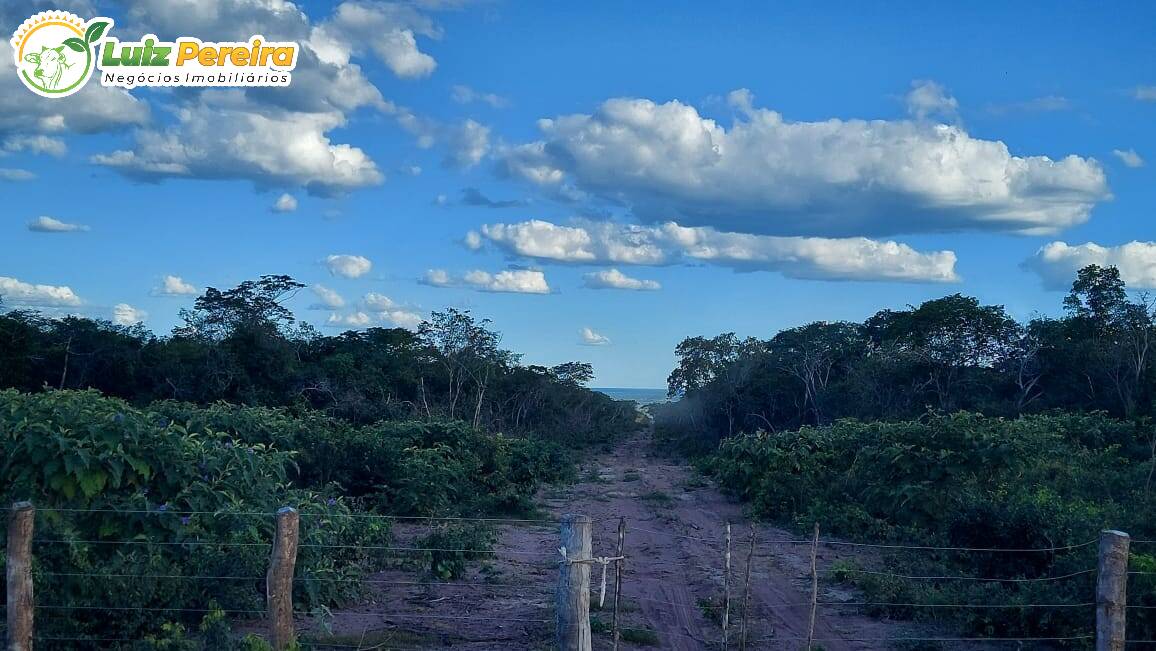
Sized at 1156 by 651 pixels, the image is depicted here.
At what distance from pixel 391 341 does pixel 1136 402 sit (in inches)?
1076

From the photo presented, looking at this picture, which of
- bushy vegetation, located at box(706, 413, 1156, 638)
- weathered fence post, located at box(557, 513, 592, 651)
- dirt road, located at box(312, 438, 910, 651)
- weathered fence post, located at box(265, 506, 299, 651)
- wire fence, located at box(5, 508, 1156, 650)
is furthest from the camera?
bushy vegetation, located at box(706, 413, 1156, 638)

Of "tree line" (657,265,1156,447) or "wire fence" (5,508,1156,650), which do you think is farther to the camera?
"tree line" (657,265,1156,447)

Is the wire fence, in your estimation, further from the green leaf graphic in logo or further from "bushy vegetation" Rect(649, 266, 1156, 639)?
the green leaf graphic in logo

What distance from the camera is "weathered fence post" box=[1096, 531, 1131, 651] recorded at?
6.57 m

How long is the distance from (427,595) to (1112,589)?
6.75 metres

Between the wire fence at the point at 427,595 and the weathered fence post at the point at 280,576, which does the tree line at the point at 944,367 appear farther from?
the weathered fence post at the point at 280,576

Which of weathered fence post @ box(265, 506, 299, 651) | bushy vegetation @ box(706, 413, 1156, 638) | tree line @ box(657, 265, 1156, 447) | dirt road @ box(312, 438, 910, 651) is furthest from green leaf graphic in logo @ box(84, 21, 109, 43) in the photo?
tree line @ box(657, 265, 1156, 447)

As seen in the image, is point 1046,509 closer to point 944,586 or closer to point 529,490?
point 944,586

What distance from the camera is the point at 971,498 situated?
11.9 m

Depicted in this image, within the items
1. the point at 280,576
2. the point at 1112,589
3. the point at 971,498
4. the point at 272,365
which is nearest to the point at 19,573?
the point at 280,576

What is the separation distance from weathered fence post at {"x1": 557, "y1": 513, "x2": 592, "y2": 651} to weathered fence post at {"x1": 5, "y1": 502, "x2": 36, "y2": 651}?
151 inches

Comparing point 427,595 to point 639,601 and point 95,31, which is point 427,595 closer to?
point 639,601

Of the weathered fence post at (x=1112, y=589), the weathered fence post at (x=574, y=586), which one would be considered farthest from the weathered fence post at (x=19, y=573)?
the weathered fence post at (x=1112, y=589)

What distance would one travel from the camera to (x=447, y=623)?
9.09 m
